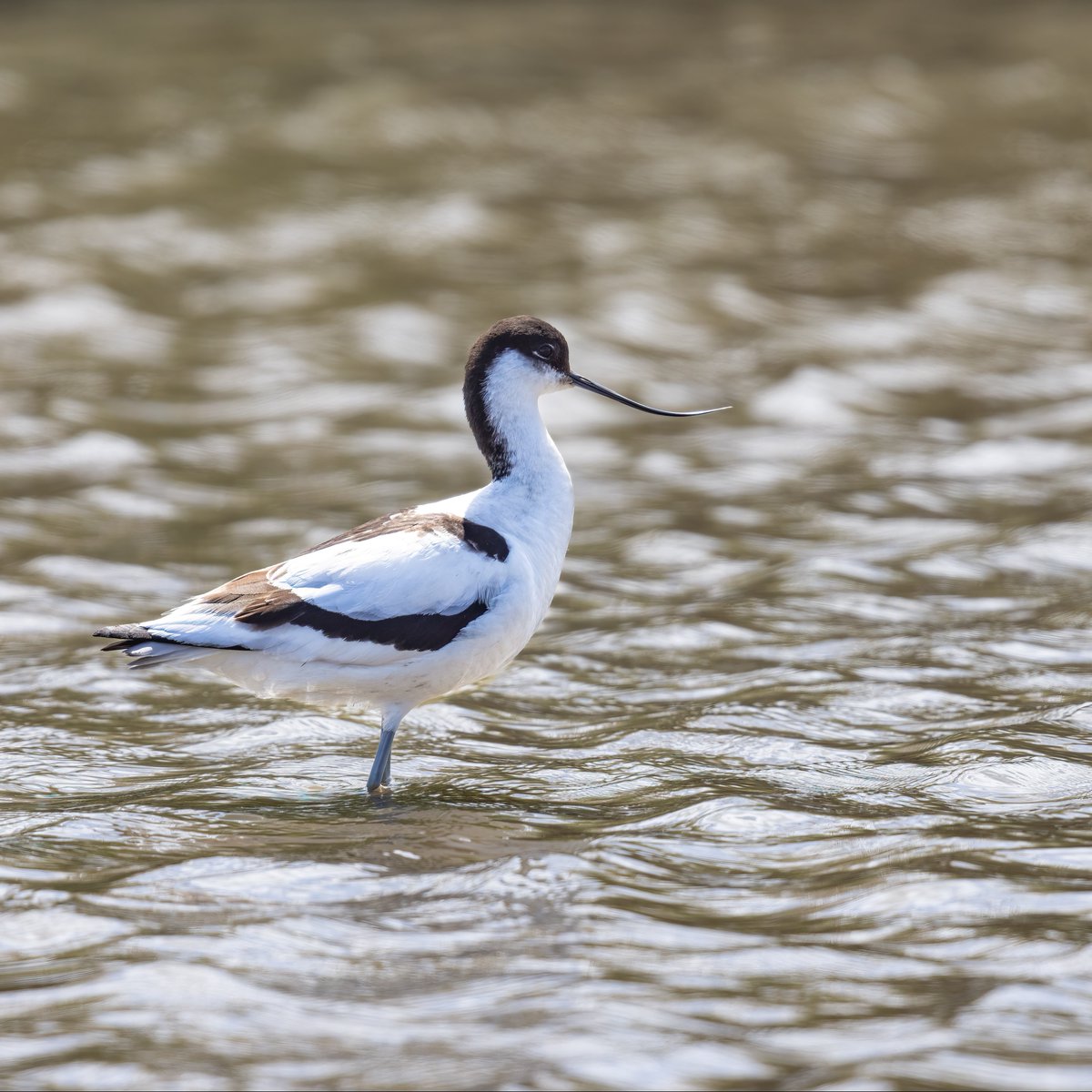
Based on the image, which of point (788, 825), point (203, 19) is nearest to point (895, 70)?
point (203, 19)

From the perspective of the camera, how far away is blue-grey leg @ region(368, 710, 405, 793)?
654 cm

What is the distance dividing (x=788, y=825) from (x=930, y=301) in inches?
351

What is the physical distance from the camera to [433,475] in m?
11.2

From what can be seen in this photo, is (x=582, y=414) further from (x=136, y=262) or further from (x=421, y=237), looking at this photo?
(x=136, y=262)

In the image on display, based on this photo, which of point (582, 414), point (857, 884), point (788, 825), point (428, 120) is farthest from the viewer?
point (428, 120)

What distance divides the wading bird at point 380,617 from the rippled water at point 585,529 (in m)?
0.48

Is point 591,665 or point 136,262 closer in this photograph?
point 591,665

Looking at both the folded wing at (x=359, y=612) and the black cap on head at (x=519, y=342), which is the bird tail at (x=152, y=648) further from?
the black cap on head at (x=519, y=342)

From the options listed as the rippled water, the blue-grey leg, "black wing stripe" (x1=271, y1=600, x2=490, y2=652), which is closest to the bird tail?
"black wing stripe" (x1=271, y1=600, x2=490, y2=652)

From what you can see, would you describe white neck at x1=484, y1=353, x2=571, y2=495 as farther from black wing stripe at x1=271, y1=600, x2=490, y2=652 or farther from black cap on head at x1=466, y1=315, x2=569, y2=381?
black wing stripe at x1=271, y1=600, x2=490, y2=652

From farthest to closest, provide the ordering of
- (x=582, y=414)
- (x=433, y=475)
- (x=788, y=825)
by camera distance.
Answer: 1. (x=582, y=414)
2. (x=433, y=475)
3. (x=788, y=825)

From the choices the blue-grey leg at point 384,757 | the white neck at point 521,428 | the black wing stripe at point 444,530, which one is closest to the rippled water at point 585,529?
the blue-grey leg at point 384,757

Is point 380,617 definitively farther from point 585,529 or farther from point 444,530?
point 585,529

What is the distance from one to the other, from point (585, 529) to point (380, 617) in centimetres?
430
